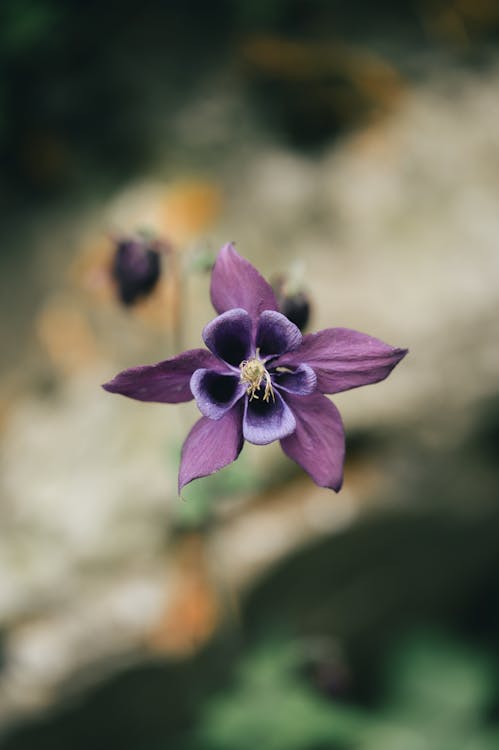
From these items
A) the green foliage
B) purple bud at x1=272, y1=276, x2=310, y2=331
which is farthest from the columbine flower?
the green foliage

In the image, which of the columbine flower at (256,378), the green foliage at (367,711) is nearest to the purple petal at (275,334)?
the columbine flower at (256,378)

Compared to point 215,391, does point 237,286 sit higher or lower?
higher

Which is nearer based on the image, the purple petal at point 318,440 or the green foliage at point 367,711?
the purple petal at point 318,440

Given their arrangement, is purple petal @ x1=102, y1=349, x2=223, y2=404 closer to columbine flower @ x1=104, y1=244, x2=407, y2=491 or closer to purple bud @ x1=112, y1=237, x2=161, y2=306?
columbine flower @ x1=104, y1=244, x2=407, y2=491

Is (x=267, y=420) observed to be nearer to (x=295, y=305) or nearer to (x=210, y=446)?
(x=210, y=446)

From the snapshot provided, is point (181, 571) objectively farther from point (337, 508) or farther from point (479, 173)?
point (479, 173)

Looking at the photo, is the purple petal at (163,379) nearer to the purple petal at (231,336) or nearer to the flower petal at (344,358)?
the purple petal at (231,336)

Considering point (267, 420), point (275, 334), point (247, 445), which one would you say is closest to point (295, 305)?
point (275, 334)
